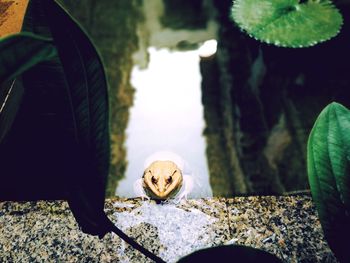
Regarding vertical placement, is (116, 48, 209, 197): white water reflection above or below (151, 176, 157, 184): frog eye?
above

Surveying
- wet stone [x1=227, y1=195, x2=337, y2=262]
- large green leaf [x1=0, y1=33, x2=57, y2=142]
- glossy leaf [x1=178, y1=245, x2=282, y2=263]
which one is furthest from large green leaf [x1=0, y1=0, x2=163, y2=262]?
wet stone [x1=227, y1=195, x2=337, y2=262]

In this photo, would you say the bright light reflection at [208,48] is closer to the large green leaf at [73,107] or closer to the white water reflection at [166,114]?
the white water reflection at [166,114]

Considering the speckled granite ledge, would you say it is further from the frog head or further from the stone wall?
the stone wall

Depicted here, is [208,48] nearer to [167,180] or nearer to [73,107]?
[167,180]

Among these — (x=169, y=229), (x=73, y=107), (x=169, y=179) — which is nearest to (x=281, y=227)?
(x=169, y=229)

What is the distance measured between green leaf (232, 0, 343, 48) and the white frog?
1.09 m

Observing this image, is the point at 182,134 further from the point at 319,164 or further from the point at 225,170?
the point at 319,164

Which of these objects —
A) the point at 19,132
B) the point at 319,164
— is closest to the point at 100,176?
the point at 319,164

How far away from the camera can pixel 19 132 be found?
2.02 m

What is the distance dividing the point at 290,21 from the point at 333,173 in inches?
72.5

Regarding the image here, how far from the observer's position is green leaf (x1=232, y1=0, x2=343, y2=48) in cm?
233

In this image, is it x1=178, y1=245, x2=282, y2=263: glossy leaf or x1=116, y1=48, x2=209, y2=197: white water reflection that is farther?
x1=116, y1=48, x2=209, y2=197: white water reflection

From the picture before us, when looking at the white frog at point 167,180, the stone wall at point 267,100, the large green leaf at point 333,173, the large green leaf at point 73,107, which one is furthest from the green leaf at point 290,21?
the large green leaf at point 73,107

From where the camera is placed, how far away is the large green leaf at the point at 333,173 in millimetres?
819
